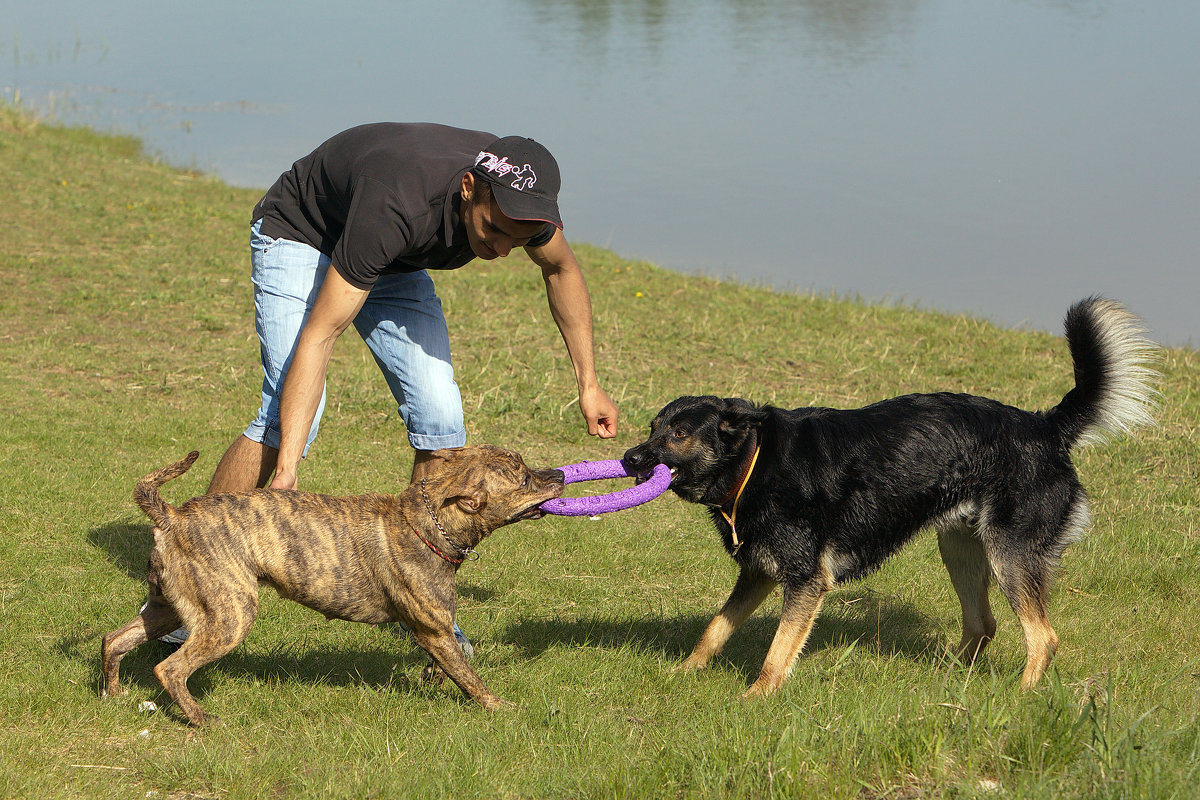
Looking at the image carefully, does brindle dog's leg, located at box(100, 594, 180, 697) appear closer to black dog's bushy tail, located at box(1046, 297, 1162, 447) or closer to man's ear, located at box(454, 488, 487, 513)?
man's ear, located at box(454, 488, 487, 513)

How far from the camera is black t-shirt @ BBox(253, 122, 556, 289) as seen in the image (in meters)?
4.39

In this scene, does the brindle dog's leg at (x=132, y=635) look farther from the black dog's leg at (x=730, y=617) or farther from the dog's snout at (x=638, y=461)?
the black dog's leg at (x=730, y=617)

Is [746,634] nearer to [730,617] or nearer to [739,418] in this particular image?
[730,617]

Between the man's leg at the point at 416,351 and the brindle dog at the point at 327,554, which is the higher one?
the man's leg at the point at 416,351

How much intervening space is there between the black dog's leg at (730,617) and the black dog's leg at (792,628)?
0.22 meters

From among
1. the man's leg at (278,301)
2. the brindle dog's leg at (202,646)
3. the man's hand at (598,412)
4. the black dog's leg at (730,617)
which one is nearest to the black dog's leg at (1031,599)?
the black dog's leg at (730,617)

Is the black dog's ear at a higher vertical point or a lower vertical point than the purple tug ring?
higher

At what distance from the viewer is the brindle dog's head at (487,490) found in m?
4.51

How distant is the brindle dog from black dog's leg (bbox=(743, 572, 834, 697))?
128cm

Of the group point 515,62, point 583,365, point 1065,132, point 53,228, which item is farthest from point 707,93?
point 583,365

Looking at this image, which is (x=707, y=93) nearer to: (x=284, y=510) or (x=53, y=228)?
(x=53, y=228)

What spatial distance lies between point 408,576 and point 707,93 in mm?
22238

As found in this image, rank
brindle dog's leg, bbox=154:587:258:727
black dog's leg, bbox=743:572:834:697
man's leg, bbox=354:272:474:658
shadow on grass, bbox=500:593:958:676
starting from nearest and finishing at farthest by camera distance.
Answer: brindle dog's leg, bbox=154:587:258:727, black dog's leg, bbox=743:572:834:697, man's leg, bbox=354:272:474:658, shadow on grass, bbox=500:593:958:676

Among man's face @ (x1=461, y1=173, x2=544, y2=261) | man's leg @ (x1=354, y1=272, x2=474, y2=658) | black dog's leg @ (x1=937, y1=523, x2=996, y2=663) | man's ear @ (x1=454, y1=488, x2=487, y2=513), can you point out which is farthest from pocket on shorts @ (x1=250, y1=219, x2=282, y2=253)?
black dog's leg @ (x1=937, y1=523, x2=996, y2=663)
